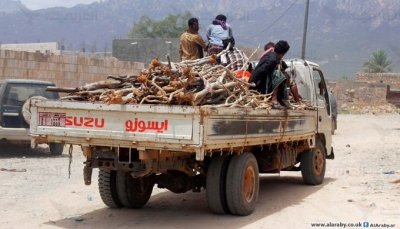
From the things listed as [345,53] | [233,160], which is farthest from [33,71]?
[345,53]

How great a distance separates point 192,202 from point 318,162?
9.13 feet

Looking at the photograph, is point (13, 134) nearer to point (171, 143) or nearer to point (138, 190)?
point (138, 190)

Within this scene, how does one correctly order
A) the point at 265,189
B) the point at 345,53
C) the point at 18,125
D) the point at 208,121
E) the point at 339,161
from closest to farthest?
the point at 208,121
the point at 265,189
the point at 18,125
the point at 339,161
the point at 345,53

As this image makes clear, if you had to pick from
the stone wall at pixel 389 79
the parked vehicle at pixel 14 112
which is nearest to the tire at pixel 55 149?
the parked vehicle at pixel 14 112

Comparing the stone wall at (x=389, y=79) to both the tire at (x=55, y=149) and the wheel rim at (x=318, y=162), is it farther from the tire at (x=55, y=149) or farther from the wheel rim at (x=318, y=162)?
the wheel rim at (x=318, y=162)

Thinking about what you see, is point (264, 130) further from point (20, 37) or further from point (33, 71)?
point (20, 37)

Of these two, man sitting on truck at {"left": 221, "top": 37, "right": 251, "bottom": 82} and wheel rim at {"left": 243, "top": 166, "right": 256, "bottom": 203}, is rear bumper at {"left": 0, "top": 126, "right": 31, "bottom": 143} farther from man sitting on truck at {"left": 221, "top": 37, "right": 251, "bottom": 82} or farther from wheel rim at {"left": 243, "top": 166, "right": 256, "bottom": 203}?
wheel rim at {"left": 243, "top": 166, "right": 256, "bottom": 203}

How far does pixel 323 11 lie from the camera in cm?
17750

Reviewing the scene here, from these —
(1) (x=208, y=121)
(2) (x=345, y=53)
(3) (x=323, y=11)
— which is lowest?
(1) (x=208, y=121)

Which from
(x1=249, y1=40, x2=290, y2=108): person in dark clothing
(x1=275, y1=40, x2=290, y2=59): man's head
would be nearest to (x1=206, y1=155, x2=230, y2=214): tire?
(x1=249, y1=40, x2=290, y2=108): person in dark clothing

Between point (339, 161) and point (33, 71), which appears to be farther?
point (33, 71)

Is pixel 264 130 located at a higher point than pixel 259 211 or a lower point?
higher

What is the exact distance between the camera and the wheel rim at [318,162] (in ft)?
34.8

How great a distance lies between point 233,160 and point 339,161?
7231 mm
